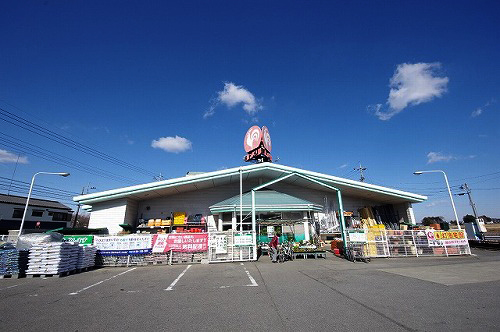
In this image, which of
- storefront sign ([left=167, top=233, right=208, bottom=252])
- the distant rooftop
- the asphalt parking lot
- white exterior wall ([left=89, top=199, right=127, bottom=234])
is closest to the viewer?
the asphalt parking lot

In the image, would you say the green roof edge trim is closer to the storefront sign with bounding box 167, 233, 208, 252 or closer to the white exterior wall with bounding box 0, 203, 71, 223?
the storefront sign with bounding box 167, 233, 208, 252

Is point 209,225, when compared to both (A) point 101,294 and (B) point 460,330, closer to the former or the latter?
(A) point 101,294

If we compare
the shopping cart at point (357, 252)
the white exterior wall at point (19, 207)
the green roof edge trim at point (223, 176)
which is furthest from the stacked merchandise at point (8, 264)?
the white exterior wall at point (19, 207)

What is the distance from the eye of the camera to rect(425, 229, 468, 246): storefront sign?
54.5 ft

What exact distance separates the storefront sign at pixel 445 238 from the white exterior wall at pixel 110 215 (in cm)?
2461

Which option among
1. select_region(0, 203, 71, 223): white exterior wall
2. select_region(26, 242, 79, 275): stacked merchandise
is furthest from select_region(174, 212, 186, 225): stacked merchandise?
select_region(0, 203, 71, 223): white exterior wall

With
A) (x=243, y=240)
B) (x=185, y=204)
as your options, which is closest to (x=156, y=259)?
(x=243, y=240)

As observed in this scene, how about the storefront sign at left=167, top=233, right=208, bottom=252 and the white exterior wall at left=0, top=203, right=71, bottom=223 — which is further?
the white exterior wall at left=0, top=203, right=71, bottom=223

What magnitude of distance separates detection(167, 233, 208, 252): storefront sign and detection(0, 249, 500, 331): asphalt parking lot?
5.56 metres

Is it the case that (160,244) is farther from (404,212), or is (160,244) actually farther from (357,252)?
(404,212)

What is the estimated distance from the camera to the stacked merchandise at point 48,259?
11.3 m

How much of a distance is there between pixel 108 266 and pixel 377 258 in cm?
1776

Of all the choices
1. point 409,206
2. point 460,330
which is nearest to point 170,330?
point 460,330

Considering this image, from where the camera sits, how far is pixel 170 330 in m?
4.60
